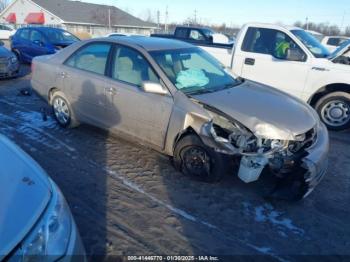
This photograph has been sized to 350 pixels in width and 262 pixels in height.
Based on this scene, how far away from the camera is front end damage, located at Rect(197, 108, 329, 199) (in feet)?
11.0

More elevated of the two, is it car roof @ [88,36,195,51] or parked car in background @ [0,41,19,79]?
car roof @ [88,36,195,51]

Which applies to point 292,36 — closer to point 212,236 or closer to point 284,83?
point 284,83

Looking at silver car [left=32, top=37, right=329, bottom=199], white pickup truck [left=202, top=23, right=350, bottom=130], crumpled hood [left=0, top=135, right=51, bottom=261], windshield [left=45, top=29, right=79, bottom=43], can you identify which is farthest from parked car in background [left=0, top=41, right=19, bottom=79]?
crumpled hood [left=0, top=135, right=51, bottom=261]

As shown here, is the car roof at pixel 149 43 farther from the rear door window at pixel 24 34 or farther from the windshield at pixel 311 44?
the rear door window at pixel 24 34

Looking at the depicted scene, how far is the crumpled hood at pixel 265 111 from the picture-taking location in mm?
3447

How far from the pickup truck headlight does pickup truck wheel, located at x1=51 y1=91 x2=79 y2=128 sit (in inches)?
141

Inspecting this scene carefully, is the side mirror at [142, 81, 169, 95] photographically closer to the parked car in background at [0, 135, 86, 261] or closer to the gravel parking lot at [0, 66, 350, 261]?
the gravel parking lot at [0, 66, 350, 261]

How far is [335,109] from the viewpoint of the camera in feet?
20.2

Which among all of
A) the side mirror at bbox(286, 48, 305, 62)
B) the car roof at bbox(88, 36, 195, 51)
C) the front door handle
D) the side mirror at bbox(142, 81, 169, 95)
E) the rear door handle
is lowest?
the front door handle

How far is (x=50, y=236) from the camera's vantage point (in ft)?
5.55

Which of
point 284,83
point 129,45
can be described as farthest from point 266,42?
point 129,45

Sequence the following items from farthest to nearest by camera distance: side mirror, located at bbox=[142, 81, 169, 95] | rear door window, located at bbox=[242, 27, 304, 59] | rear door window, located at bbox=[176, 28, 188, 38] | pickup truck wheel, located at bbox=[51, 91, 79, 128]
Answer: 1. rear door window, located at bbox=[176, 28, 188, 38]
2. rear door window, located at bbox=[242, 27, 304, 59]
3. pickup truck wheel, located at bbox=[51, 91, 79, 128]
4. side mirror, located at bbox=[142, 81, 169, 95]

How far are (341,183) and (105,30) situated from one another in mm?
47171

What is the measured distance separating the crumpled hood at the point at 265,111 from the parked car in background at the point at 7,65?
7.73 metres
